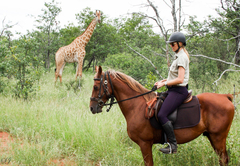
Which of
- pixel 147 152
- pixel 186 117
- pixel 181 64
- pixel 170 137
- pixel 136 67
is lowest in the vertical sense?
pixel 147 152

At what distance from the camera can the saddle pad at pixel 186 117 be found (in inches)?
116

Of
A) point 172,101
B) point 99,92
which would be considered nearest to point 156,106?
point 172,101

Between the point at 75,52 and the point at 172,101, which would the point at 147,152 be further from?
the point at 75,52

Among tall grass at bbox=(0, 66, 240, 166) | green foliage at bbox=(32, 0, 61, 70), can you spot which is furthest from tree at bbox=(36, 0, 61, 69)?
tall grass at bbox=(0, 66, 240, 166)

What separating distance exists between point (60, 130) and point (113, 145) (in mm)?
1512

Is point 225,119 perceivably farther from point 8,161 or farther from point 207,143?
point 8,161

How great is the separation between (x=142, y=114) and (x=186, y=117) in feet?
2.32

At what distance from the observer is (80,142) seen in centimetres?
445

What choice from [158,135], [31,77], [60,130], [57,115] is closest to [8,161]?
[60,130]

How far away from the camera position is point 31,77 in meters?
8.01

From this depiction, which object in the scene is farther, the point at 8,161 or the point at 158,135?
the point at 8,161

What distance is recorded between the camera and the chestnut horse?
2.97m

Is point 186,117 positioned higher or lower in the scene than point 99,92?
lower

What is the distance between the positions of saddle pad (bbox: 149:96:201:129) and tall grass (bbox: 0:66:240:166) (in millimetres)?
861
